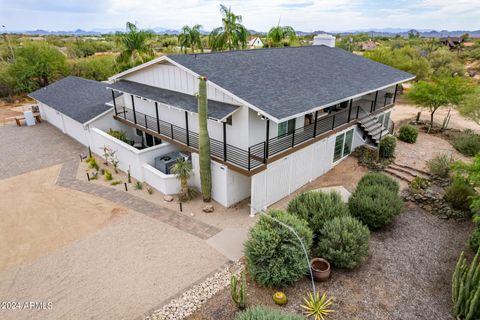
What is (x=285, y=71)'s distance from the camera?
18.9 m

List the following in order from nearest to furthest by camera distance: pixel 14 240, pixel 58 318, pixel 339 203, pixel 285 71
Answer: pixel 58 318 → pixel 339 203 → pixel 14 240 → pixel 285 71

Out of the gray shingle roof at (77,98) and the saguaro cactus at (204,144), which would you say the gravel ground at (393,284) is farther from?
the gray shingle roof at (77,98)

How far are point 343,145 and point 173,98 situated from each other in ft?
38.5

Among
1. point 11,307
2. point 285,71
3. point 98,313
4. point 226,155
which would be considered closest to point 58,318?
point 98,313

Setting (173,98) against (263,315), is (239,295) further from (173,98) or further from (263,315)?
(173,98)

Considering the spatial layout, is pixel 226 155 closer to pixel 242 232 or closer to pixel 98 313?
pixel 242 232

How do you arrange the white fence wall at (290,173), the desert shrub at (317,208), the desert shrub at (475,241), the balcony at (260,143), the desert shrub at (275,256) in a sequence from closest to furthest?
the desert shrub at (275,256), the desert shrub at (475,241), the desert shrub at (317,208), the balcony at (260,143), the white fence wall at (290,173)

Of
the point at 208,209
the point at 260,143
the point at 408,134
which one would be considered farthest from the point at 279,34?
the point at 208,209

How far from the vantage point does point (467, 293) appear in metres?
8.48

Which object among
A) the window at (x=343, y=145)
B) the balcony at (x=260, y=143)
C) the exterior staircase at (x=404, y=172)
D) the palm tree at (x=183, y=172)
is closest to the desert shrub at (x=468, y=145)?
the balcony at (x=260, y=143)

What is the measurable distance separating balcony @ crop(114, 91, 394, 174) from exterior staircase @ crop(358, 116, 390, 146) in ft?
1.40

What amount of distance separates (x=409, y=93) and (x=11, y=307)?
1253 inches

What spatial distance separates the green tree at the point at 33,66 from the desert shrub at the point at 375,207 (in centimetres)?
4501

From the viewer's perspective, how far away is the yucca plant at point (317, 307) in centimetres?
901
